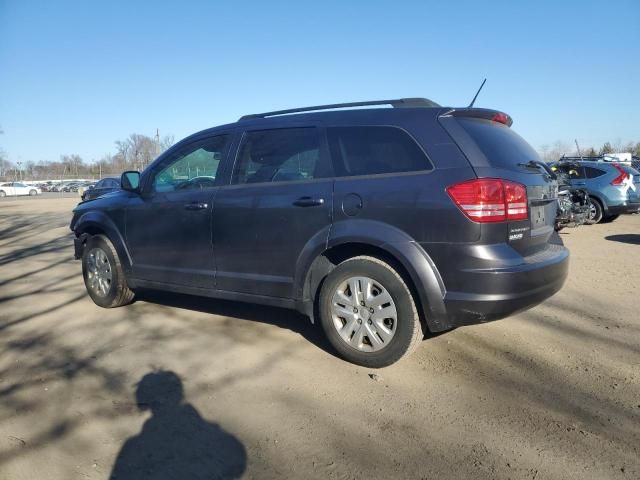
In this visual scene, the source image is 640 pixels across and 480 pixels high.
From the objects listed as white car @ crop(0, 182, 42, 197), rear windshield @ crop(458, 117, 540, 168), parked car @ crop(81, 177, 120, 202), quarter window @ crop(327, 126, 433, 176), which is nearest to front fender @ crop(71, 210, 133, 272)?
quarter window @ crop(327, 126, 433, 176)

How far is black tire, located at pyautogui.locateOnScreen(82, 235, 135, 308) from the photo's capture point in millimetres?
5184

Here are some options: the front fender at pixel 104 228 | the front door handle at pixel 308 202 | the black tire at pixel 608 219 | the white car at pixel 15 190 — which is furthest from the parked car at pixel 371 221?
the white car at pixel 15 190

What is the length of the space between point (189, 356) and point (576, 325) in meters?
3.40

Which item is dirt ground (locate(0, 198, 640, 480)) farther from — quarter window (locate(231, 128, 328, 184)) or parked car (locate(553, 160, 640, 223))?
parked car (locate(553, 160, 640, 223))

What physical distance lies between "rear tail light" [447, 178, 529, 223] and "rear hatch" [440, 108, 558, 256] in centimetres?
3

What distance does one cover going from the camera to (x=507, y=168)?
3375 mm

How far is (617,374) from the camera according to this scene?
3406 mm

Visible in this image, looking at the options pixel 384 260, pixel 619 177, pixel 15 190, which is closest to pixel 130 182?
pixel 384 260

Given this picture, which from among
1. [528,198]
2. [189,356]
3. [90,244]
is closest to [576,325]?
[528,198]

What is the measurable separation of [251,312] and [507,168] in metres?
2.89

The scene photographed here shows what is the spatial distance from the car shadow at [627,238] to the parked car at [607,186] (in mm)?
1952

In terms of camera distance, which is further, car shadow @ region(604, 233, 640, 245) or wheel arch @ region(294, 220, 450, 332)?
car shadow @ region(604, 233, 640, 245)

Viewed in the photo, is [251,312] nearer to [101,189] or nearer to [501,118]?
[501,118]

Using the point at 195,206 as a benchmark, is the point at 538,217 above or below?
below
